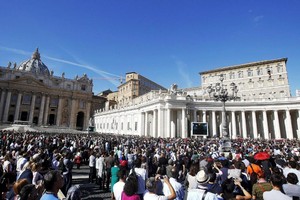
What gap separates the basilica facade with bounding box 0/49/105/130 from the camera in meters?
53.4

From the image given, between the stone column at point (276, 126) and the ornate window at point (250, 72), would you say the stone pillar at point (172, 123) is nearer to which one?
the stone column at point (276, 126)

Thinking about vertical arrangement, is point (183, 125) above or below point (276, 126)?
below

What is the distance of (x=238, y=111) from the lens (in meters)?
39.6

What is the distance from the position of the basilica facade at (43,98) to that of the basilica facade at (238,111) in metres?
22.2

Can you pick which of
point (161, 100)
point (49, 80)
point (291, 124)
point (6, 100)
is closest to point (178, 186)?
point (161, 100)

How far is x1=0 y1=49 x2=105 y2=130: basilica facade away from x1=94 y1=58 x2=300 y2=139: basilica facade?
2222 centimetres

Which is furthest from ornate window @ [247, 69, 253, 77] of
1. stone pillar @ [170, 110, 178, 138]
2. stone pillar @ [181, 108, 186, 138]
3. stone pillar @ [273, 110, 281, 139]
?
stone pillar @ [170, 110, 178, 138]

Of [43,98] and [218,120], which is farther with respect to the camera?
[43,98]

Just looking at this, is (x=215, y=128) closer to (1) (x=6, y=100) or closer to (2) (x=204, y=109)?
(2) (x=204, y=109)

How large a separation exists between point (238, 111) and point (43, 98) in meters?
56.6

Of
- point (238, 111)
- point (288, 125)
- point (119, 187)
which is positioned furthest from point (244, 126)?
point (119, 187)

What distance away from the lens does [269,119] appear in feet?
135

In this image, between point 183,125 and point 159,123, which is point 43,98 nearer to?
point 159,123

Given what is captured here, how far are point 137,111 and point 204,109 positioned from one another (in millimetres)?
15208
